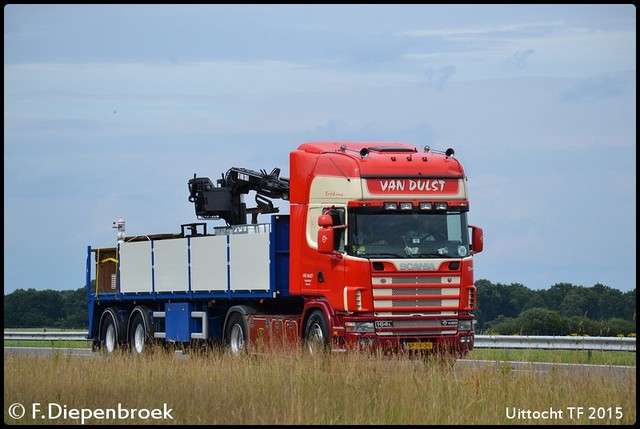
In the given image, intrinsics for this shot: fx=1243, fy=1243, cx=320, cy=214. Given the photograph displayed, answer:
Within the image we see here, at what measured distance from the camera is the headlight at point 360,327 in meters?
23.0

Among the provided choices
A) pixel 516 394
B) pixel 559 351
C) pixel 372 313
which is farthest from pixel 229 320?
pixel 516 394

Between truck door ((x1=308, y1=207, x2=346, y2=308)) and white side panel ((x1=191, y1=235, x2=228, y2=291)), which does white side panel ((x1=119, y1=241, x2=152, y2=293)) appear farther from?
truck door ((x1=308, y1=207, x2=346, y2=308))

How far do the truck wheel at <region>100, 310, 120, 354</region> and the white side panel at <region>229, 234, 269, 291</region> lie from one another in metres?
6.88

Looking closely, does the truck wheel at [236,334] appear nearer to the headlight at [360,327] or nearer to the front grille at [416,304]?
the headlight at [360,327]

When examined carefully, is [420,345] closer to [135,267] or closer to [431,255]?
[431,255]

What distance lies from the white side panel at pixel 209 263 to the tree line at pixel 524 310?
298 inches

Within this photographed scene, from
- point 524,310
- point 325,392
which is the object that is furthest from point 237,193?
point 524,310

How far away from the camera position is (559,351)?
1256 inches

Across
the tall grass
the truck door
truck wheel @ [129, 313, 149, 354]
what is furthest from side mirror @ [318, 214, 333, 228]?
truck wheel @ [129, 313, 149, 354]

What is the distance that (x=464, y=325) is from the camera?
23.9 metres

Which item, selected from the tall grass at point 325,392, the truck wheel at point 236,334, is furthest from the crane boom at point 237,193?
the tall grass at point 325,392

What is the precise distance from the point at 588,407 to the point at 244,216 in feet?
50.6

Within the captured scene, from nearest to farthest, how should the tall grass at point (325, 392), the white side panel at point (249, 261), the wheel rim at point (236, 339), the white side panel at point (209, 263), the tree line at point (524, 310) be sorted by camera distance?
the tall grass at point (325, 392)
the white side panel at point (249, 261)
the wheel rim at point (236, 339)
the white side panel at point (209, 263)
the tree line at point (524, 310)

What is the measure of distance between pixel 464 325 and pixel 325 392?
7336 mm
